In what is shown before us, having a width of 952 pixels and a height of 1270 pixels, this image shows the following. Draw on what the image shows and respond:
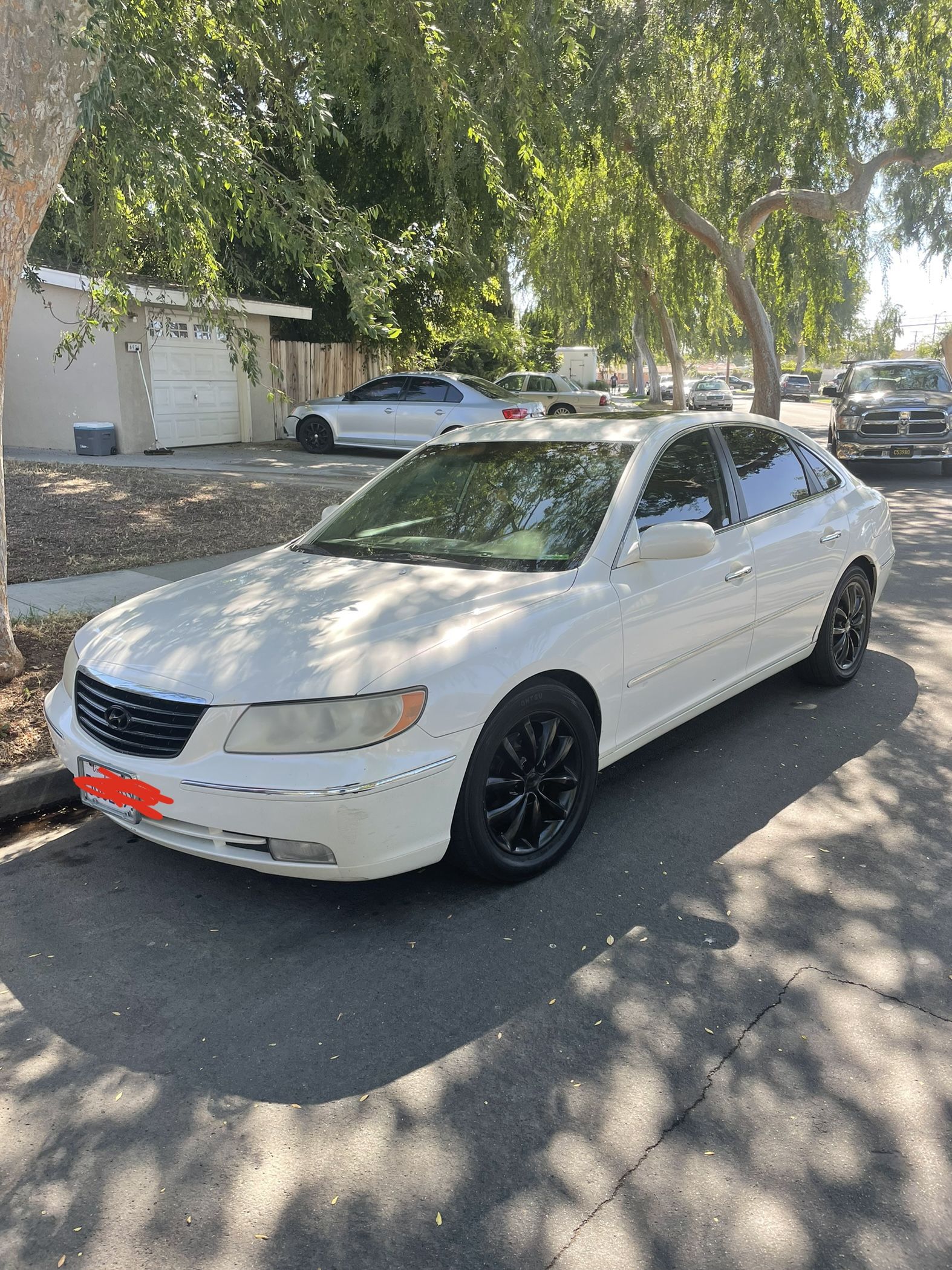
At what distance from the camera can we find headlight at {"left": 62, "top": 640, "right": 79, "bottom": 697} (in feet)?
13.1

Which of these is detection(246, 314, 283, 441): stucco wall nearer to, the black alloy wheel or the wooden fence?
the wooden fence

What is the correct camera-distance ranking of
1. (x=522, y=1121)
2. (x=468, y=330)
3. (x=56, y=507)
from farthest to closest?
(x=468, y=330) < (x=56, y=507) < (x=522, y=1121)

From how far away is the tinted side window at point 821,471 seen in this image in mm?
5742

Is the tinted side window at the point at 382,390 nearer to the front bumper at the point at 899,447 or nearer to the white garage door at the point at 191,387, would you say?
the white garage door at the point at 191,387

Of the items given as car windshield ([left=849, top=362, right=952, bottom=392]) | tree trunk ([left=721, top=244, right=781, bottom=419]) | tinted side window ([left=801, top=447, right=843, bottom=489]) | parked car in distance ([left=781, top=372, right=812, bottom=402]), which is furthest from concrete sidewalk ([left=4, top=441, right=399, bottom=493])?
parked car in distance ([left=781, top=372, right=812, bottom=402])

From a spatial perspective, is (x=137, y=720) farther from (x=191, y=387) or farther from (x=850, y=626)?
(x=191, y=387)

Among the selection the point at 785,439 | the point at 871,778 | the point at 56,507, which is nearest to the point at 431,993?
the point at 871,778

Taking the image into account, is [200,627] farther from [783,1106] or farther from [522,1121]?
[783,1106]

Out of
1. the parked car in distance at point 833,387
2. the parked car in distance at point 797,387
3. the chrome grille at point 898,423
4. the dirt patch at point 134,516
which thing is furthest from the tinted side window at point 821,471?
the parked car in distance at point 797,387

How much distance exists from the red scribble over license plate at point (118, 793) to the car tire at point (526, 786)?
1.05 m

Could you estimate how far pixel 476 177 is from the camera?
1567cm

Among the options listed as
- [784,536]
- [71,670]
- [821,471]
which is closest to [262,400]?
[821,471]

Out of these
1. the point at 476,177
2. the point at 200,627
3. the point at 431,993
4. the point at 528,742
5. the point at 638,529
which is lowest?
the point at 431,993

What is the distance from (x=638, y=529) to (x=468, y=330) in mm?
22322
